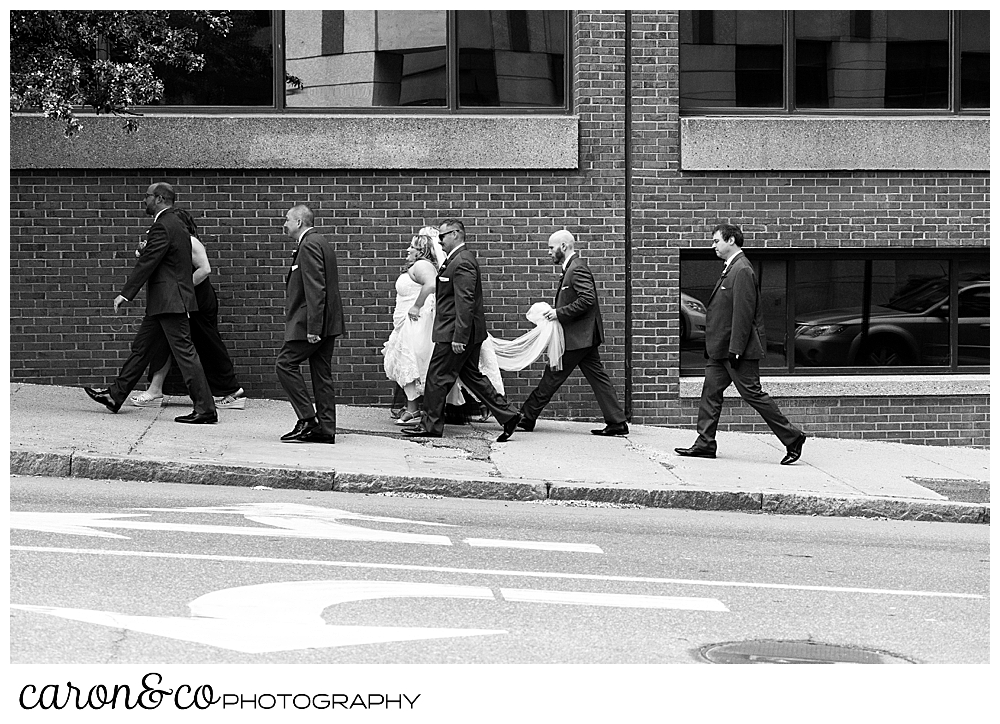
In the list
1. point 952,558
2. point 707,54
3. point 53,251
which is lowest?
point 952,558

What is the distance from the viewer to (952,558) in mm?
7695

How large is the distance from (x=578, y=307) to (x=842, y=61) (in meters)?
4.25

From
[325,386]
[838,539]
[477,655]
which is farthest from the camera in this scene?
[325,386]

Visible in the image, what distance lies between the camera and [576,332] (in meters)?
11.6

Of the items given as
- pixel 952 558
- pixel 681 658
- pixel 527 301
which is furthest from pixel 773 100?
pixel 681 658

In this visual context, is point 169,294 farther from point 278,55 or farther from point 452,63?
point 452,63

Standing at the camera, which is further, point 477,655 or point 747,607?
point 747,607

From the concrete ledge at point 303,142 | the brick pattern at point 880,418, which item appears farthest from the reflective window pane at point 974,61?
the concrete ledge at point 303,142

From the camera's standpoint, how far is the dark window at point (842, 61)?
13.1 m

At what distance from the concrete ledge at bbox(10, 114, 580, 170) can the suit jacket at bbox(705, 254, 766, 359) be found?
2.78 m

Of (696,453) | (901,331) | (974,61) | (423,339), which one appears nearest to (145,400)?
(423,339)

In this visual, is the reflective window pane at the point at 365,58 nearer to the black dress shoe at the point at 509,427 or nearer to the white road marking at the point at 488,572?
the black dress shoe at the point at 509,427

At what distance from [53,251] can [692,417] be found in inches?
258

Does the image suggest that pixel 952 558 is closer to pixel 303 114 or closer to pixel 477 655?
pixel 477 655
